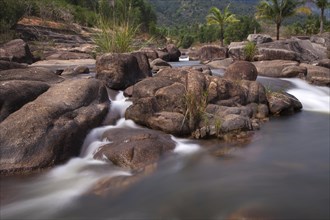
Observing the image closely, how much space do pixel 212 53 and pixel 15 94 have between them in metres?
22.6

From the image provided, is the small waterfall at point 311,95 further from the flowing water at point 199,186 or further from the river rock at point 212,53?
the river rock at point 212,53

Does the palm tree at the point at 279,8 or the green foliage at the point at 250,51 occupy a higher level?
the palm tree at the point at 279,8

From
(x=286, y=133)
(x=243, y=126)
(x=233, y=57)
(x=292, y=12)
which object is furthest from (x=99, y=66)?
(x=292, y=12)

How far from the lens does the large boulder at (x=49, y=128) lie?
729 cm

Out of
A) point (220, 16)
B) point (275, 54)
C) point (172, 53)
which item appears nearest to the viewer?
point (275, 54)

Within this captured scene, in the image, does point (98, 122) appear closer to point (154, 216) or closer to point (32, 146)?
point (32, 146)

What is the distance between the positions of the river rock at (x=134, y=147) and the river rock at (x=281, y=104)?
4491mm

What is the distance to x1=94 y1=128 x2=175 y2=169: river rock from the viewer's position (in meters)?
7.58

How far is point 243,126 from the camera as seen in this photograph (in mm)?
9500

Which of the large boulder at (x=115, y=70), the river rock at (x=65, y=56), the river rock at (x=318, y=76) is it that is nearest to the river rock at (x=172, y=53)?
the river rock at (x=65, y=56)

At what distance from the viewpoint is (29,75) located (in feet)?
36.8

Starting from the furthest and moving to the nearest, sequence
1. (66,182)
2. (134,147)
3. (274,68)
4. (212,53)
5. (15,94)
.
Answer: (212,53) → (274,68) → (15,94) → (134,147) → (66,182)

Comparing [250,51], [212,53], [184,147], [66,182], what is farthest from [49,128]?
[212,53]

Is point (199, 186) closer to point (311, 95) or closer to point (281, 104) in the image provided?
point (281, 104)
